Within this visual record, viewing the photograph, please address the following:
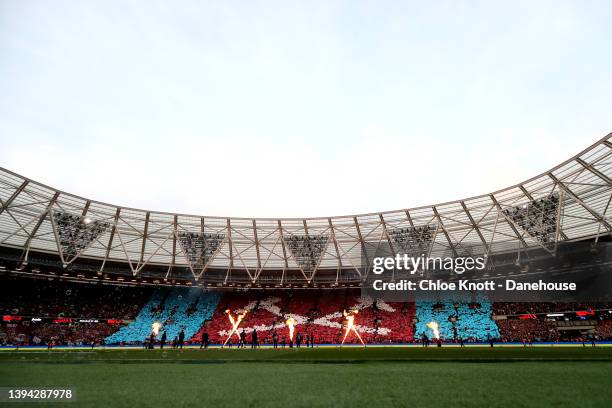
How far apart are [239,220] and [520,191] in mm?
24078

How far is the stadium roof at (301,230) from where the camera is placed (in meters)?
26.4

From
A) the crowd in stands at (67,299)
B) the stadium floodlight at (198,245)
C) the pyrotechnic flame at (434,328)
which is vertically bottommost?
the pyrotechnic flame at (434,328)

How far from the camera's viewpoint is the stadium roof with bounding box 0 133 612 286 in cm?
2641

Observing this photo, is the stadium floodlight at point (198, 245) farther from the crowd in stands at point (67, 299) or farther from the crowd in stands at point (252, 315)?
the crowd in stands at point (67, 299)

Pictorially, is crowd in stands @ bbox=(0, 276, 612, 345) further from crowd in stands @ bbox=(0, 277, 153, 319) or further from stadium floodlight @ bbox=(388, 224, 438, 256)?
stadium floodlight @ bbox=(388, 224, 438, 256)

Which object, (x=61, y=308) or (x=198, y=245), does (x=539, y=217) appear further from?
(x=61, y=308)

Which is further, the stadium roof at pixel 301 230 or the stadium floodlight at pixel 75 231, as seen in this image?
the stadium floodlight at pixel 75 231

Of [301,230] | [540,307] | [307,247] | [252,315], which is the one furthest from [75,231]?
[540,307]

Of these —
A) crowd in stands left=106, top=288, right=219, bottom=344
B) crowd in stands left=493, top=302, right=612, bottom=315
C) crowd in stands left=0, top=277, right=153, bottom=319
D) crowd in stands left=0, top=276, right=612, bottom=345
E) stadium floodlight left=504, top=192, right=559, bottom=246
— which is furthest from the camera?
crowd in stands left=106, top=288, right=219, bottom=344

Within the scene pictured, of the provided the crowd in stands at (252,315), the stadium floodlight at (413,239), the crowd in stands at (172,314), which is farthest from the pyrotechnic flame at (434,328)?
the crowd in stands at (172,314)

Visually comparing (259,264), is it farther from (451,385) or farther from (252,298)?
(451,385)

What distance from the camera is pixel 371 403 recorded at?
3.72 metres

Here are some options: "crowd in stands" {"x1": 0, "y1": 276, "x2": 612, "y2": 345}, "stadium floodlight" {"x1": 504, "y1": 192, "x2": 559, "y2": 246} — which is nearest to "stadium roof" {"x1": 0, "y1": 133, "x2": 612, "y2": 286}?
"stadium floodlight" {"x1": 504, "y1": 192, "x2": 559, "y2": 246}

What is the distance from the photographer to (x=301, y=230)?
35906mm
